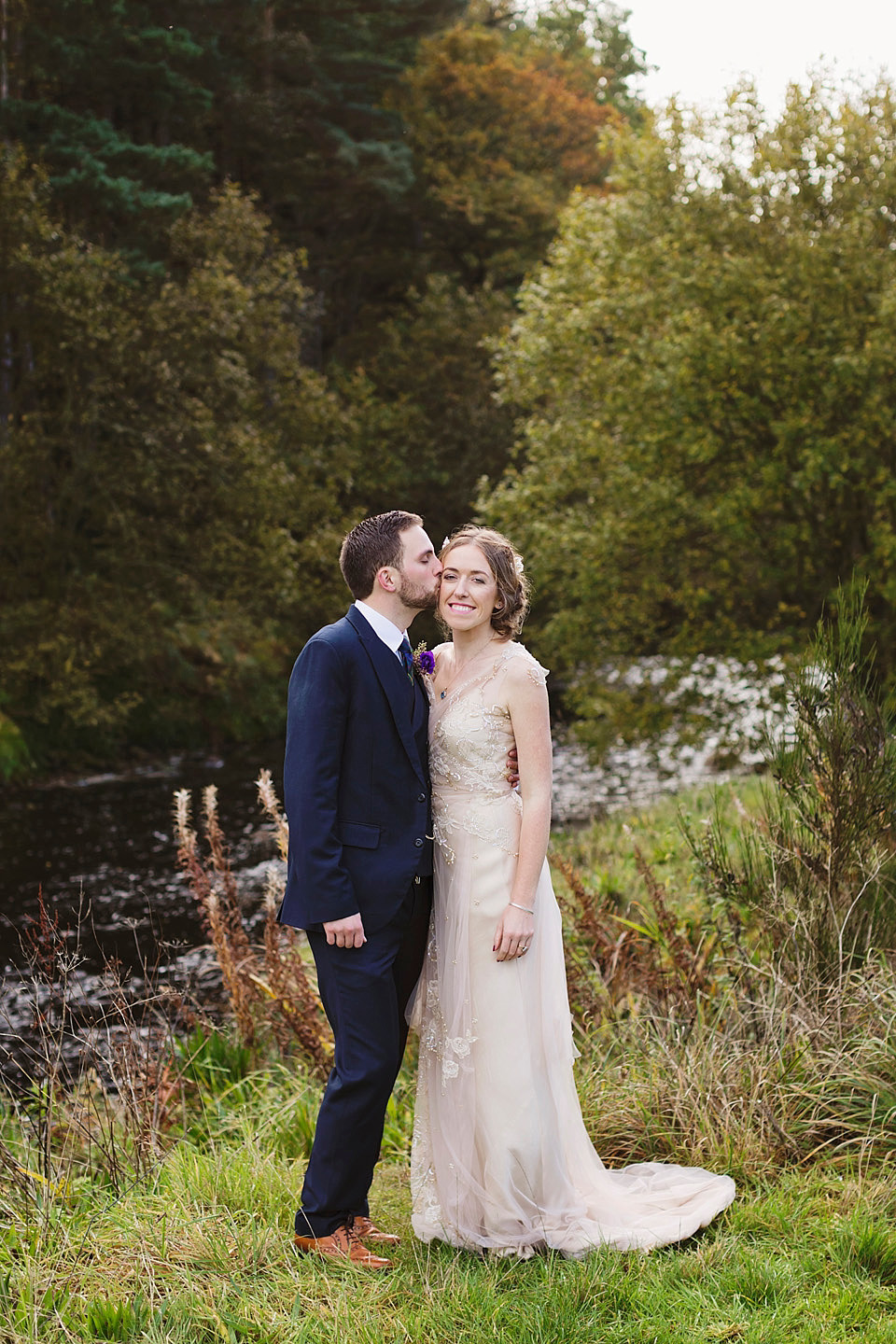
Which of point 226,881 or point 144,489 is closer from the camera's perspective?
point 226,881

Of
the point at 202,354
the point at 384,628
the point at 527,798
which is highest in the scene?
the point at 202,354

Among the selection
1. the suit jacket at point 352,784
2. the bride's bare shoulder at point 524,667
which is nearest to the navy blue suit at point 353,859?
the suit jacket at point 352,784

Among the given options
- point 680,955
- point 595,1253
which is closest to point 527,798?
point 595,1253

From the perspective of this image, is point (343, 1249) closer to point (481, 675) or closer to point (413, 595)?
point (481, 675)

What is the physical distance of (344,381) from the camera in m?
24.2

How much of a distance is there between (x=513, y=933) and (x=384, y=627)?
1030 millimetres

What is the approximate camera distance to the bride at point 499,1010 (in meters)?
3.73

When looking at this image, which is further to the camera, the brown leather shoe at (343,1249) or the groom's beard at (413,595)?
the groom's beard at (413,595)

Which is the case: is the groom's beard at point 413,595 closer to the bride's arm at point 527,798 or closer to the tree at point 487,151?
the bride's arm at point 527,798

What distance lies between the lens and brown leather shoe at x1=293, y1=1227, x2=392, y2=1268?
11.8 ft

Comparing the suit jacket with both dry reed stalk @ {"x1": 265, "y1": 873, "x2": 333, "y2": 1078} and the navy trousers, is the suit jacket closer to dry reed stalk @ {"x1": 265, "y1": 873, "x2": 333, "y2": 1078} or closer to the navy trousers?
the navy trousers

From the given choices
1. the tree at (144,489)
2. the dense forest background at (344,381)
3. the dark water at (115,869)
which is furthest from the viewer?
the tree at (144,489)
